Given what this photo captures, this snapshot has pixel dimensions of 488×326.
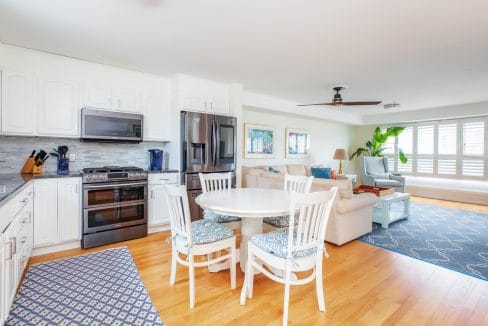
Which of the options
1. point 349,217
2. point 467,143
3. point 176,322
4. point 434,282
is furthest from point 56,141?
point 467,143

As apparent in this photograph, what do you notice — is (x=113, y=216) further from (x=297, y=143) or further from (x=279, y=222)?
(x=297, y=143)

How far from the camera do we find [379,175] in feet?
21.7

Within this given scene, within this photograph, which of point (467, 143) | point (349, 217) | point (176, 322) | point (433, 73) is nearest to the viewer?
point (176, 322)

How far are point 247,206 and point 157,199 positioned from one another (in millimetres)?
2115

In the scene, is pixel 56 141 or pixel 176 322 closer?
pixel 176 322

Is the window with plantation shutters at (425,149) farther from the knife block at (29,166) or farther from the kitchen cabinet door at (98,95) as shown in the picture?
the knife block at (29,166)

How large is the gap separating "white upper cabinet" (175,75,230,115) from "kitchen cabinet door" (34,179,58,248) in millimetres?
2000

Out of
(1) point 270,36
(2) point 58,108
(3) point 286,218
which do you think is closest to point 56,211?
(2) point 58,108

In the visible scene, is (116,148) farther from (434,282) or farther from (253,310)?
(434,282)

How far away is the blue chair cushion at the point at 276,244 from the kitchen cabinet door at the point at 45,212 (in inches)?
98.4

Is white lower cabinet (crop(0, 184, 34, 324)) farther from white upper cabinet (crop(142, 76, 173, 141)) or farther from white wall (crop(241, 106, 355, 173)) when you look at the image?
white wall (crop(241, 106, 355, 173))

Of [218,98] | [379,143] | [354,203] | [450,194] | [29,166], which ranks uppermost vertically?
[218,98]

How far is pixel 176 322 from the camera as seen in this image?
1.82 m

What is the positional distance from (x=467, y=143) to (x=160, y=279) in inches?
305
